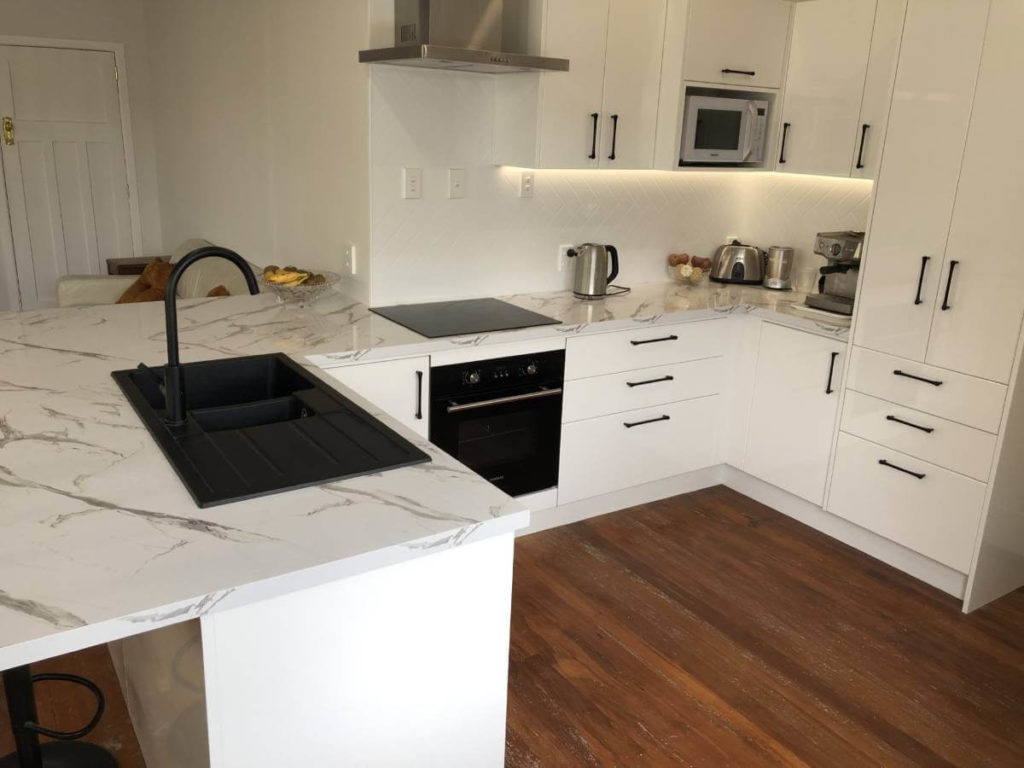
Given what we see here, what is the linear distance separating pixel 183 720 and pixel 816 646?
2060mm

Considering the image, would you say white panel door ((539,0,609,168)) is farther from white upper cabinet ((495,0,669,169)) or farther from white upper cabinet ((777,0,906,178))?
white upper cabinet ((777,0,906,178))

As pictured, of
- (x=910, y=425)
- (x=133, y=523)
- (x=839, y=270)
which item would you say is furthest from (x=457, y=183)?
(x=133, y=523)

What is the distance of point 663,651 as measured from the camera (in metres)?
2.67

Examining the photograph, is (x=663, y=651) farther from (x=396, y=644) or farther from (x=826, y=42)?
(x=826, y=42)

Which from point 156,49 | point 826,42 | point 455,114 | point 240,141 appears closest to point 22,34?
point 156,49

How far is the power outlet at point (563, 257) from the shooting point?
3.74 metres

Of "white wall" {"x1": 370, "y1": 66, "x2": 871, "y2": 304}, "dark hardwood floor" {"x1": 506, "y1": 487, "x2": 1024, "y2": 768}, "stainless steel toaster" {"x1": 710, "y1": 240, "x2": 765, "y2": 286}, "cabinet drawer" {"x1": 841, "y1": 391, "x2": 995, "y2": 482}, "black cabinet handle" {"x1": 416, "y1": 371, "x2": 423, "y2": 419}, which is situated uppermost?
"white wall" {"x1": 370, "y1": 66, "x2": 871, "y2": 304}

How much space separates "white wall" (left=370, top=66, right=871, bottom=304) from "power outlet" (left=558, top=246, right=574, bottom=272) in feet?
0.11

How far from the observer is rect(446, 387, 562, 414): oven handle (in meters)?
2.96

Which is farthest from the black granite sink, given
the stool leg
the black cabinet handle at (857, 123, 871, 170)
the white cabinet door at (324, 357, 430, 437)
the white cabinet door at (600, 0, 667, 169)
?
the black cabinet handle at (857, 123, 871, 170)

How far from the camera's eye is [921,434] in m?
3.02

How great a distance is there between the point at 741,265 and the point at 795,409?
86 cm

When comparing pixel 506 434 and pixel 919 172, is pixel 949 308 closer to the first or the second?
pixel 919 172

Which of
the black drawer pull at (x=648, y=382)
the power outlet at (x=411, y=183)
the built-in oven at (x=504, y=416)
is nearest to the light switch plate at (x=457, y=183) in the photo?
the power outlet at (x=411, y=183)
